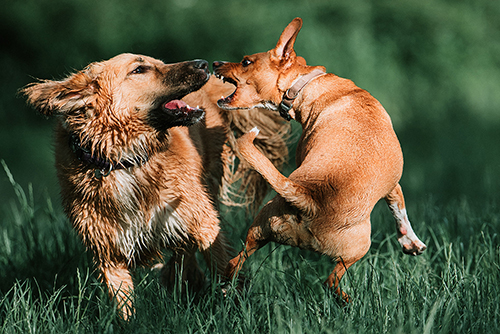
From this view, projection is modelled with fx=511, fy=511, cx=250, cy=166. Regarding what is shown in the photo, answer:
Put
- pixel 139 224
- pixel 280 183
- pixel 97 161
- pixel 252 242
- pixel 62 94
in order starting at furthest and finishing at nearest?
1. pixel 139 224
2. pixel 97 161
3. pixel 62 94
4. pixel 252 242
5. pixel 280 183

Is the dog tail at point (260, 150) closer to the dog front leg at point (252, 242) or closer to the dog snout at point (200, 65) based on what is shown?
the dog snout at point (200, 65)

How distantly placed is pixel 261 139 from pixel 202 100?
709 millimetres

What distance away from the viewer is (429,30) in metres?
9.65

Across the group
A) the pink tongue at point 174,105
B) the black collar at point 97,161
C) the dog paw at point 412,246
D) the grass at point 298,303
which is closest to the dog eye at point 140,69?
the pink tongue at point 174,105

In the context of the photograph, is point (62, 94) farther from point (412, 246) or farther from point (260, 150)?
point (412, 246)

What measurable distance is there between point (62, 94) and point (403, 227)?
2.21 m

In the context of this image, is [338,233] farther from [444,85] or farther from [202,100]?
[444,85]

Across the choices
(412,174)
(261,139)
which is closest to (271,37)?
(412,174)

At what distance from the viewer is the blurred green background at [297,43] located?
8.62 metres

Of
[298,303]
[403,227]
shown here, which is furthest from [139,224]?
[403,227]

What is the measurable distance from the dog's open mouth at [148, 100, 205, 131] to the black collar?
26 centimetres

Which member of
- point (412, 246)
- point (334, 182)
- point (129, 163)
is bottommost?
point (412, 246)

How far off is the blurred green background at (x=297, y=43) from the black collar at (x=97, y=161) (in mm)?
5198

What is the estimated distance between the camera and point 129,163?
10.5 feet
